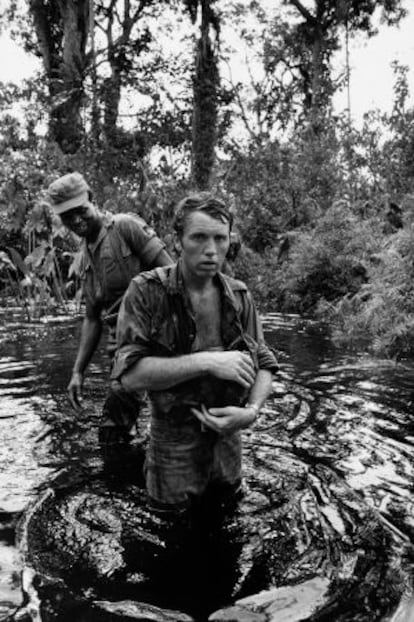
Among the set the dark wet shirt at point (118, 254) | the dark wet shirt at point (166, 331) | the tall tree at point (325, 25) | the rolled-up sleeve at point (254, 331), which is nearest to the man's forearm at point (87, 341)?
the dark wet shirt at point (118, 254)

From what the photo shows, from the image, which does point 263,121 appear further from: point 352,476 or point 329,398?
point 352,476

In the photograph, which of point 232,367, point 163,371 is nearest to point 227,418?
point 232,367

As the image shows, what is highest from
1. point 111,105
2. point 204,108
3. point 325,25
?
point 325,25

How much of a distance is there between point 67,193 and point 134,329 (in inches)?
52.1

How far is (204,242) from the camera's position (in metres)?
2.26

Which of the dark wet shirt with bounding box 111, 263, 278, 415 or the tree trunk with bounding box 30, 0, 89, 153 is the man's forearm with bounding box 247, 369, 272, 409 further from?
the tree trunk with bounding box 30, 0, 89, 153

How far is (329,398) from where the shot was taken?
194 inches

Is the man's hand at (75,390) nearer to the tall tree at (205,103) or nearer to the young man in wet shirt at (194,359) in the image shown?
the young man in wet shirt at (194,359)

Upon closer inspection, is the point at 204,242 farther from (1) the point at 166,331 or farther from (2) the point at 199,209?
(1) the point at 166,331

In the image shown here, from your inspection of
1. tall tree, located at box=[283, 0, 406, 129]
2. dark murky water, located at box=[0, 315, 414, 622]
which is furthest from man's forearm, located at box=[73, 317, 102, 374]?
tall tree, located at box=[283, 0, 406, 129]

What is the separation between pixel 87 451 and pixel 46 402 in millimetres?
1246

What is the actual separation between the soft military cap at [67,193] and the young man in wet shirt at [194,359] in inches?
43.6

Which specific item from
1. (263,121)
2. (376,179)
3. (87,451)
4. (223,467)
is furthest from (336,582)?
(263,121)

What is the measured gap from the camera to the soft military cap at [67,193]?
3.26 m
